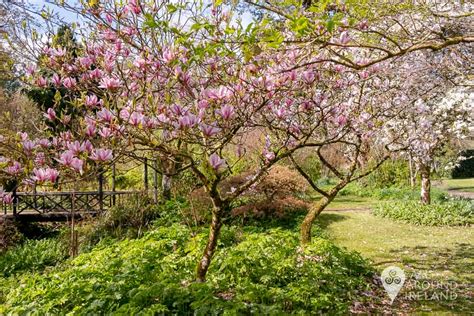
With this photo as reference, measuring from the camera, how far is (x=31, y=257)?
8227 millimetres

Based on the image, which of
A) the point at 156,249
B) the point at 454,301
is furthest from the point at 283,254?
the point at 454,301

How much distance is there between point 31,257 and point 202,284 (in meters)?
6.27

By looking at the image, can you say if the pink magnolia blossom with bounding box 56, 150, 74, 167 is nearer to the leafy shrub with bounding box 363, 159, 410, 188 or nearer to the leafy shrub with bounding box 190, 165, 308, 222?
the leafy shrub with bounding box 190, 165, 308, 222

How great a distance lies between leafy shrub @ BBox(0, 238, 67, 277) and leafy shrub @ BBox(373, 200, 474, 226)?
826cm

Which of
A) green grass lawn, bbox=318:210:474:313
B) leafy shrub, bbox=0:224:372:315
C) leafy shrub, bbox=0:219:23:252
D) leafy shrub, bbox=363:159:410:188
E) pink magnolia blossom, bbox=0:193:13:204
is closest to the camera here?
pink magnolia blossom, bbox=0:193:13:204

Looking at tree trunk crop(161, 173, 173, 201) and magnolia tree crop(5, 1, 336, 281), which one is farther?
tree trunk crop(161, 173, 173, 201)

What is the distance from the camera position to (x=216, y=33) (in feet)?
8.64

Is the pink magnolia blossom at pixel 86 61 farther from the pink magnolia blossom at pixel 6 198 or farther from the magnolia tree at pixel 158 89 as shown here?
the pink magnolia blossom at pixel 6 198

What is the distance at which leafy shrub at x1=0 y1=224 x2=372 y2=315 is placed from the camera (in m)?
3.22

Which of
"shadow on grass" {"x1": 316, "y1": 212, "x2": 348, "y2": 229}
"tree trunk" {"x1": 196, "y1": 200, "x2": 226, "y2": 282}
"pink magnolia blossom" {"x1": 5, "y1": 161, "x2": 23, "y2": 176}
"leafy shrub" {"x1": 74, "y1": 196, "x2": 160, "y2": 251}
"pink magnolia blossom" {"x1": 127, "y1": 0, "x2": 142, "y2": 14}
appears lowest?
"shadow on grass" {"x1": 316, "y1": 212, "x2": 348, "y2": 229}

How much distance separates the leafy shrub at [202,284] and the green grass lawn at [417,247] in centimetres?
98

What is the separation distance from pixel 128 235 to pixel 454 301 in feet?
19.0

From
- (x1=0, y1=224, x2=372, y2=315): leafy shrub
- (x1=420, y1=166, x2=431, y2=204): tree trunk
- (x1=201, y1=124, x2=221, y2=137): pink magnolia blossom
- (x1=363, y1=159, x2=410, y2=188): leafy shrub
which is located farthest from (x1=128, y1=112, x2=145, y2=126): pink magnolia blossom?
(x1=363, y1=159, x2=410, y2=188): leafy shrub

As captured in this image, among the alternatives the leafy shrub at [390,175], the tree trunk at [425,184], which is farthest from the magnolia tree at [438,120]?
the leafy shrub at [390,175]
